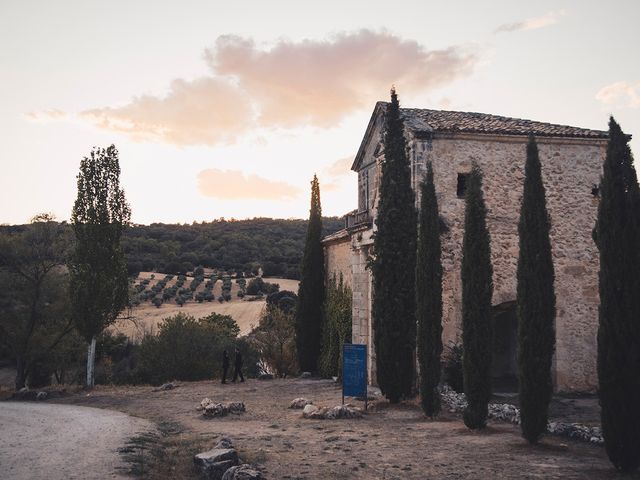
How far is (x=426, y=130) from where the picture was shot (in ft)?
56.0

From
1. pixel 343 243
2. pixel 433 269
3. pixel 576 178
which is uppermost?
pixel 576 178

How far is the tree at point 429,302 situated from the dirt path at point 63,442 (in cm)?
676

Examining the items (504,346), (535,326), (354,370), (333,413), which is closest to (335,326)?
(504,346)

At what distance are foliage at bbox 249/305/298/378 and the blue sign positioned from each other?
12232 mm

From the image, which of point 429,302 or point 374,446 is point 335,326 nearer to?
point 429,302

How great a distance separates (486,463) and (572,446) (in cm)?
A: 250

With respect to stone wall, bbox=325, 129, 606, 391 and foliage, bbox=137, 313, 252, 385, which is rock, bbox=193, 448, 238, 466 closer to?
stone wall, bbox=325, 129, 606, 391

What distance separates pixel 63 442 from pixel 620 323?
10.0 m

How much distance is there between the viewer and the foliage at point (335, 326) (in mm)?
22500

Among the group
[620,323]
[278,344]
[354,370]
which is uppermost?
[620,323]

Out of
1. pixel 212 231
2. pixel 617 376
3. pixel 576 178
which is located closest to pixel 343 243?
pixel 576 178

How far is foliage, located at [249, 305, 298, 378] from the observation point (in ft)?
87.2

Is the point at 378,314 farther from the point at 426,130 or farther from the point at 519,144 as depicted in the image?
the point at 519,144

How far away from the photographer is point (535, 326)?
9.94 meters
